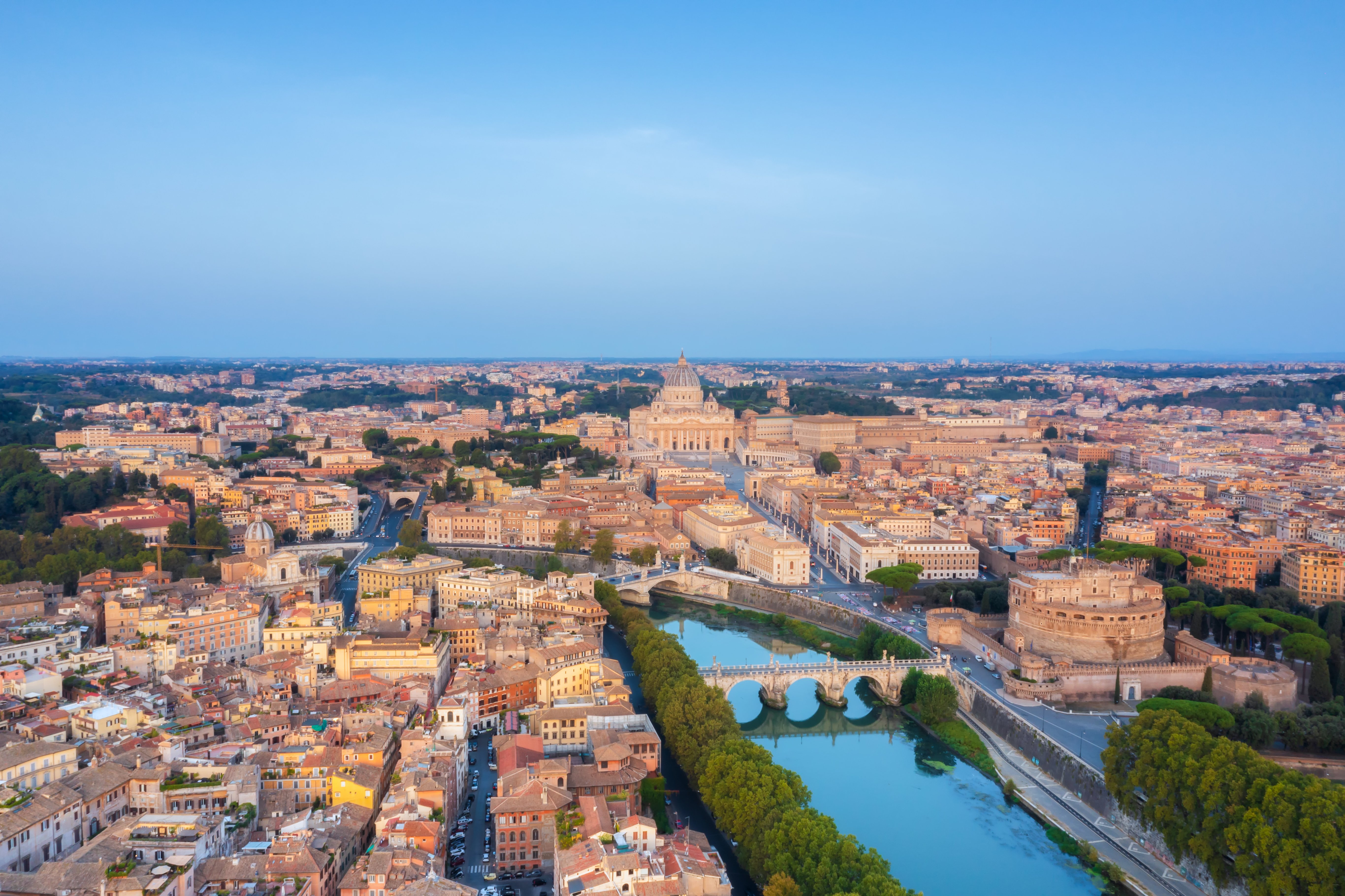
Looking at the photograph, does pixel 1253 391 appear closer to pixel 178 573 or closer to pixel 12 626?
pixel 178 573

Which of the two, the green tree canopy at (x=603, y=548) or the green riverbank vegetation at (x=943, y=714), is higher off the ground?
the green tree canopy at (x=603, y=548)

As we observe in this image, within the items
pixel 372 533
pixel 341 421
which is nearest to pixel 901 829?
pixel 372 533

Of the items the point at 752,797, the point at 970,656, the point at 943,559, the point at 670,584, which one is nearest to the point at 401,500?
the point at 670,584

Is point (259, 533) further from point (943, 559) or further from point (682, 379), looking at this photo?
point (682, 379)

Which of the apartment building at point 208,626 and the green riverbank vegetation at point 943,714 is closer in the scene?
the green riverbank vegetation at point 943,714

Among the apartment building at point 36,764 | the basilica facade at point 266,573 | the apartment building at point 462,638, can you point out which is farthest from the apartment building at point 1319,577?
the apartment building at point 36,764

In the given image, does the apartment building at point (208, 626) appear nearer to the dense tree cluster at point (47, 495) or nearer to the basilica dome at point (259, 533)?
the basilica dome at point (259, 533)

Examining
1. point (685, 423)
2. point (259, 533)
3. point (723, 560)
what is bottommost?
point (723, 560)
